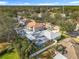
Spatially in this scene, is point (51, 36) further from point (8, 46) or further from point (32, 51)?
point (8, 46)

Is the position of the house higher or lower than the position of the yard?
higher

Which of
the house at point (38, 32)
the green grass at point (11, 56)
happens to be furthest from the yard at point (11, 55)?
the house at point (38, 32)

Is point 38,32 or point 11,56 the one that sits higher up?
point 38,32

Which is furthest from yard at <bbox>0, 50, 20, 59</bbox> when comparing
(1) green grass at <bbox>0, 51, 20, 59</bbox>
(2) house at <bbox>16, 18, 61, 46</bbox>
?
(2) house at <bbox>16, 18, 61, 46</bbox>

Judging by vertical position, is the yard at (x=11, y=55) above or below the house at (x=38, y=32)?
below

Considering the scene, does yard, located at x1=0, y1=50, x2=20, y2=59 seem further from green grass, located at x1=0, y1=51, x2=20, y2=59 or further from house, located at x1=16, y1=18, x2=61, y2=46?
house, located at x1=16, y1=18, x2=61, y2=46

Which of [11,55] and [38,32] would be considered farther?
[38,32]

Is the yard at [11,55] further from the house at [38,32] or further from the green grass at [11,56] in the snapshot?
the house at [38,32]

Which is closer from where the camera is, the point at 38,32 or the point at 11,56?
the point at 11,56

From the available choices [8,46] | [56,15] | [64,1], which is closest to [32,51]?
[8,46]

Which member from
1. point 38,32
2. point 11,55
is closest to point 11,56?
point 11,55

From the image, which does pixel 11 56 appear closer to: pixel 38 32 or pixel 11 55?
pixel 11 55
